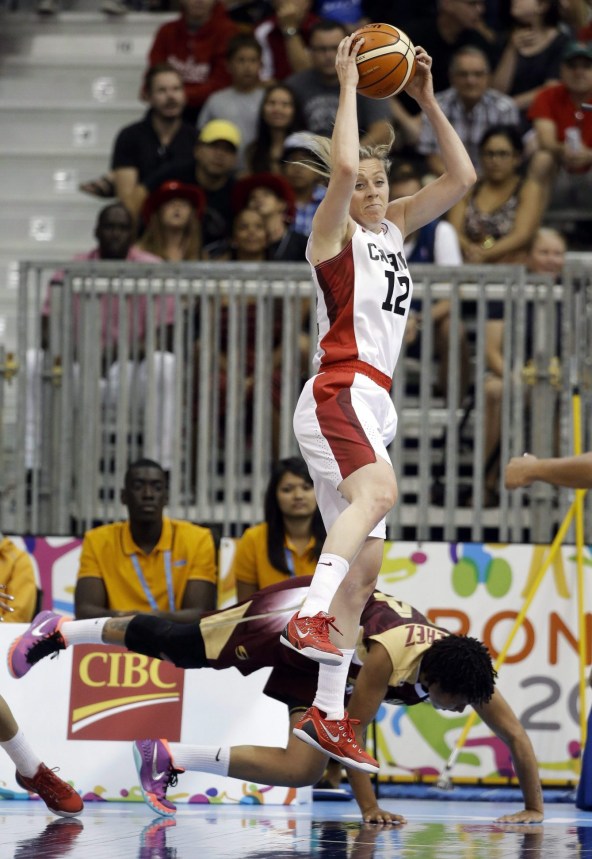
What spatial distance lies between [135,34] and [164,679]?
9.12 meters

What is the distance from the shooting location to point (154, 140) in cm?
1388

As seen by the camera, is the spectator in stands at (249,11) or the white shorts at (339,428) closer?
the white shorts at (339,428)

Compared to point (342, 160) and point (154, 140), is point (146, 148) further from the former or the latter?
point (342, 160)

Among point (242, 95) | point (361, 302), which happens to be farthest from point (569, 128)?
point (361, 302)

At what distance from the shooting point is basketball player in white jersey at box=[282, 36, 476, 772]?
6.69 meters

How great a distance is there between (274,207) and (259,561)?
320 centimetres

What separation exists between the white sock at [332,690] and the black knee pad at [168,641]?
105 centimetres

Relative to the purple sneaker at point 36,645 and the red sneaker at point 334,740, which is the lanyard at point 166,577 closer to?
the purple sneaker at point 36,645

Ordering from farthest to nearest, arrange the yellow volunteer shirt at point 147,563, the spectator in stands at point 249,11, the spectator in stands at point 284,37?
the spectator in stands at point 249,11
the spectator in stands at point 284,37
the yellow volunteer shirt at point 147,563

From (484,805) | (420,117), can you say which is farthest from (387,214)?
(420,117)

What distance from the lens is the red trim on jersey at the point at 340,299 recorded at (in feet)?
23.1

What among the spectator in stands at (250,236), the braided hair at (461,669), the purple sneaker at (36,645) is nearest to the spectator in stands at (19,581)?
the purple sneaker at (36,645)

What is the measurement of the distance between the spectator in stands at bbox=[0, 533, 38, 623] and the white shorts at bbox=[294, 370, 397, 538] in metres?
3.10

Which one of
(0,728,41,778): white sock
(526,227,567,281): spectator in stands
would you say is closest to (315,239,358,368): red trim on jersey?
(0,728,41,778): white sock
